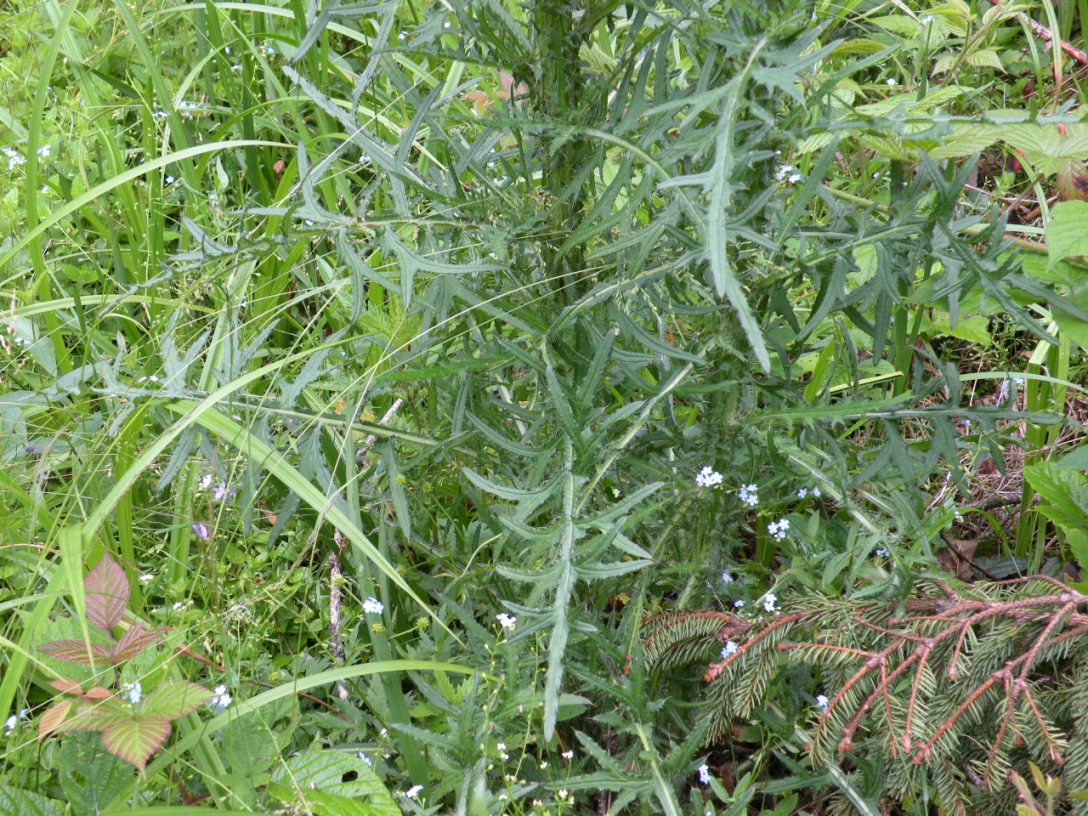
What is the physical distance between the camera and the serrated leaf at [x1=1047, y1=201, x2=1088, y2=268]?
155cm

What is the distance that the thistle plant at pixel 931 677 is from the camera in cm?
144

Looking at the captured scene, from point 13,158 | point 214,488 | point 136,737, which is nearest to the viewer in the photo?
point 136,737

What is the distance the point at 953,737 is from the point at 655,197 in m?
1.15

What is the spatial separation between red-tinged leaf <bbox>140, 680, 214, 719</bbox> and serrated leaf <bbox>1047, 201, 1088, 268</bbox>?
1301 millimetres

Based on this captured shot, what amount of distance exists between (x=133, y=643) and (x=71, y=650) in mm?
83

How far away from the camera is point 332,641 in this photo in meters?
1.88

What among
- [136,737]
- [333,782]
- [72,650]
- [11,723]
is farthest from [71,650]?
[333,782]

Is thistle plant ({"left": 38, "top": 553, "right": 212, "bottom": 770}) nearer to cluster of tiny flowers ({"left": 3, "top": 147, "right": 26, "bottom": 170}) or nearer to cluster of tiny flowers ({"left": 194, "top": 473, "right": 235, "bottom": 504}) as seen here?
cluster of tiny flowers ({"left": 194, "top": 473, "right": 235, "bottom": 504})

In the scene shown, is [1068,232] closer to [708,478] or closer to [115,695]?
[708,478]

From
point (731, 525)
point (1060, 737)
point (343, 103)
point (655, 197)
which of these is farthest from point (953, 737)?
point (343, 103)

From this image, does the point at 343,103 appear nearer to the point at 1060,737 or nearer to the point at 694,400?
the point at 694,400

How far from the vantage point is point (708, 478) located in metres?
1.49

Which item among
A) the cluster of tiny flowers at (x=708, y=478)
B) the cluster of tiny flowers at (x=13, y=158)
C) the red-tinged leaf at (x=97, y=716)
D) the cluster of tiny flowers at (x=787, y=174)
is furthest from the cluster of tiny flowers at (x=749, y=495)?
the cluster of tiny flowers at (x=13, y=158)

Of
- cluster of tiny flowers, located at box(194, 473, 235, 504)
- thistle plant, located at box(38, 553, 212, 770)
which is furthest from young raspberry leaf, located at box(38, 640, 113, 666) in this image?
cluster of tiny flowers, located at box(194, 473, 235, 504)
